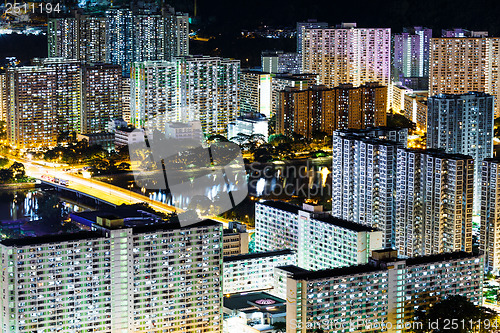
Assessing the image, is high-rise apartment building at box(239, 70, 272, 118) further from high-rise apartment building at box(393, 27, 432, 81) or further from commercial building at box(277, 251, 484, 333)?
commercial building at box(277, 251, 484, 333)

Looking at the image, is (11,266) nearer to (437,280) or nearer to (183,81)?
(437,280)

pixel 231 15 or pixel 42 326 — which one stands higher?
pixel 231 15

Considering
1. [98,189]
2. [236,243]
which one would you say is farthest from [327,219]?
[98,189]

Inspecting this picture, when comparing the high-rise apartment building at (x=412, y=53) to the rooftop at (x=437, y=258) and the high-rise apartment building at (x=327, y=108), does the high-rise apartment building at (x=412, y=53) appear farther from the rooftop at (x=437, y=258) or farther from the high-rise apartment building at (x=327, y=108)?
the rooftop at (x=437, y=258)

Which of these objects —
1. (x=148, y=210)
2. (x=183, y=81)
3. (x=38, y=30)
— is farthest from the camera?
(x=38, y=30)

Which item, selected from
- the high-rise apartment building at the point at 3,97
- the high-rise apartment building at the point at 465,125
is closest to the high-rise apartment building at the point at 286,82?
the high-rise apartment building at the point at 3,97

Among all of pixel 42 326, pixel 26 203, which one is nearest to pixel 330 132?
pixel 26 203
